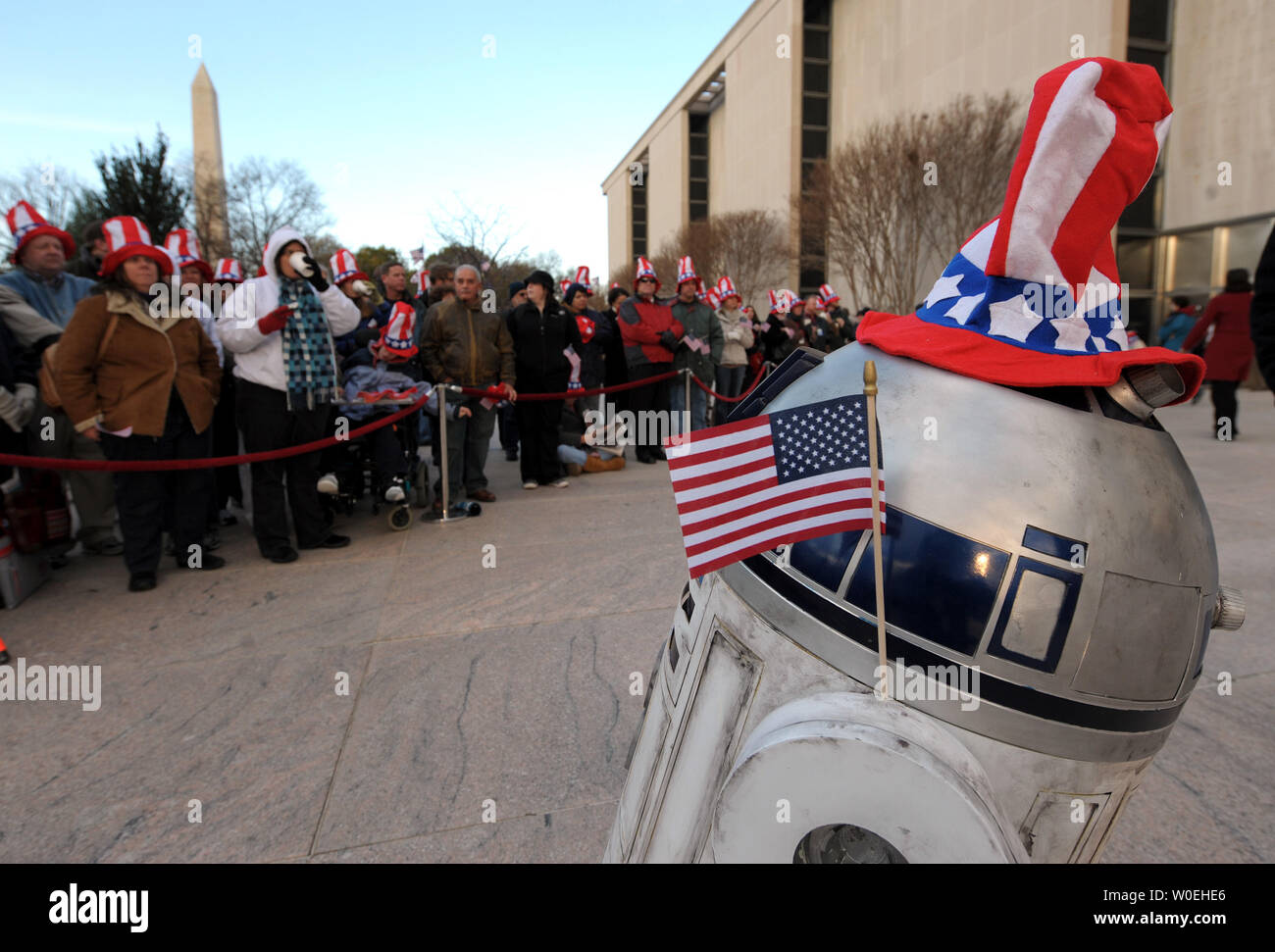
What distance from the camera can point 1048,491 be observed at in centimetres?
115

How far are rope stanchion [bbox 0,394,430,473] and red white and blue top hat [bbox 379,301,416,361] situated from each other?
591 mm

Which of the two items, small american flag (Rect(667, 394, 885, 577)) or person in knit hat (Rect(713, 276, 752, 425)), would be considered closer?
small american flag (Rect(667, 394, 885, 577))

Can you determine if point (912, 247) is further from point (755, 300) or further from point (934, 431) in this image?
point (934, 431)

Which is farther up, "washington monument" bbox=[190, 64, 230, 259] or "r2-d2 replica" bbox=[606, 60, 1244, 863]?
"washington monument" bbox=[190, 64, 230, 259]

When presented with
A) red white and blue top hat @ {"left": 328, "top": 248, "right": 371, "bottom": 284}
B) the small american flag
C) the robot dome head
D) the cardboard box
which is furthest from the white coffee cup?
the robot dome head

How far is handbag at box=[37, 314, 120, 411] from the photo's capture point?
436 centimetres

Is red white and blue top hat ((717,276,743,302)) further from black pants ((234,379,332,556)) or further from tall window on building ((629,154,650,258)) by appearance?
tall window on building ((629,154,650,258))

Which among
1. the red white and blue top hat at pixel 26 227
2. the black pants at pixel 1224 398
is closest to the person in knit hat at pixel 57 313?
the red white and blue top hat at pixel 26 227

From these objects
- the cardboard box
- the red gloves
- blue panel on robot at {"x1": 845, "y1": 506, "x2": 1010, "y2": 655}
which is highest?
the red gloves

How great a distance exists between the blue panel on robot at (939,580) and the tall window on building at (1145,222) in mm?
21898

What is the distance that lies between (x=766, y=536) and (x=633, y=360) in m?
7.44

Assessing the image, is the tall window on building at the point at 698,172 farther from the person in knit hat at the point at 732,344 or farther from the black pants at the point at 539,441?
the black pants at the point at 539,441

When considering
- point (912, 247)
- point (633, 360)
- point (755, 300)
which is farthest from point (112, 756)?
point (755, 300)

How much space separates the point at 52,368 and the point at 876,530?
16.2 ft
